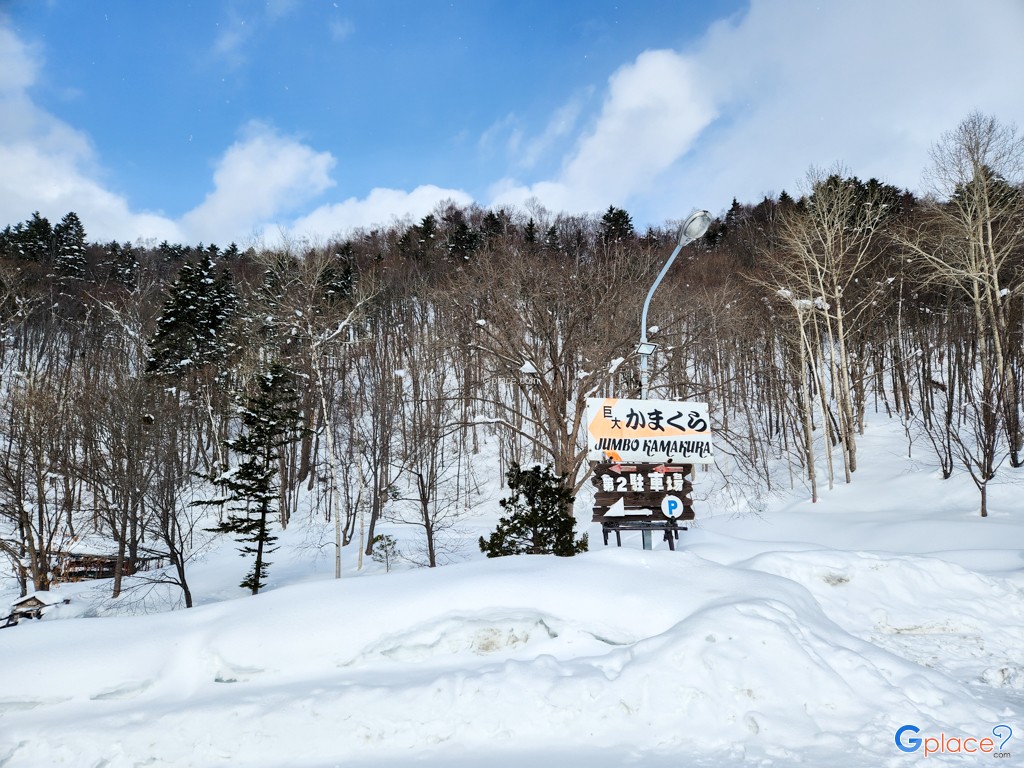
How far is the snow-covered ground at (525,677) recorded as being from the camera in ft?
14.2

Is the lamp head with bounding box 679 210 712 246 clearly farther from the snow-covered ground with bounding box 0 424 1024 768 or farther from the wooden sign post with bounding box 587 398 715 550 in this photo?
the snow-covered ground with bounding box 0 424 1024 768

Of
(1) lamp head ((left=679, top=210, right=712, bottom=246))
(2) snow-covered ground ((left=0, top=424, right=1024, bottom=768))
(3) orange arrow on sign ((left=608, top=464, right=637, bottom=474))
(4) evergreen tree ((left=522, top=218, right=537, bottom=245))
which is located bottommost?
(2) snow-covered ground ((left=0, top=424, right=1024, bottom=768))

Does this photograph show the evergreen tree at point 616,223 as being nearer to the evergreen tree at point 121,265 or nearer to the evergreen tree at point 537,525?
the evergreen tree at point 537,525

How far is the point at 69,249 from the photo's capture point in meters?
46.5

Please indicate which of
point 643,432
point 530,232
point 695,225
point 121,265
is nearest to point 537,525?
point 643,432

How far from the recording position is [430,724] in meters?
4.57

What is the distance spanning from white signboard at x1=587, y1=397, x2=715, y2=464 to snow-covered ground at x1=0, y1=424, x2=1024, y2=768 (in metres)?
2.43

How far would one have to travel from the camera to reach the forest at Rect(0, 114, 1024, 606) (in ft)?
53.8

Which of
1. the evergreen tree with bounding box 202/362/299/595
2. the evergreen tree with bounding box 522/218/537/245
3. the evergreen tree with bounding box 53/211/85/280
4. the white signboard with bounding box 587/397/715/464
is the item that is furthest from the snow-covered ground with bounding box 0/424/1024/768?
the evergreen tree with bounding box 53/211/85/280

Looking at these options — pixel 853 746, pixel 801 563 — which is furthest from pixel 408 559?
pixel 853 746

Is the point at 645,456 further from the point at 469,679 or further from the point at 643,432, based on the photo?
the point at 469,679

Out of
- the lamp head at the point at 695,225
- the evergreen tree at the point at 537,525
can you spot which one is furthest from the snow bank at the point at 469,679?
the lamp head at the point at 695,225

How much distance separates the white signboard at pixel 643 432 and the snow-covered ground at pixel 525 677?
2.43m

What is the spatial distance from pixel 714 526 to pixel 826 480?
742 cm
